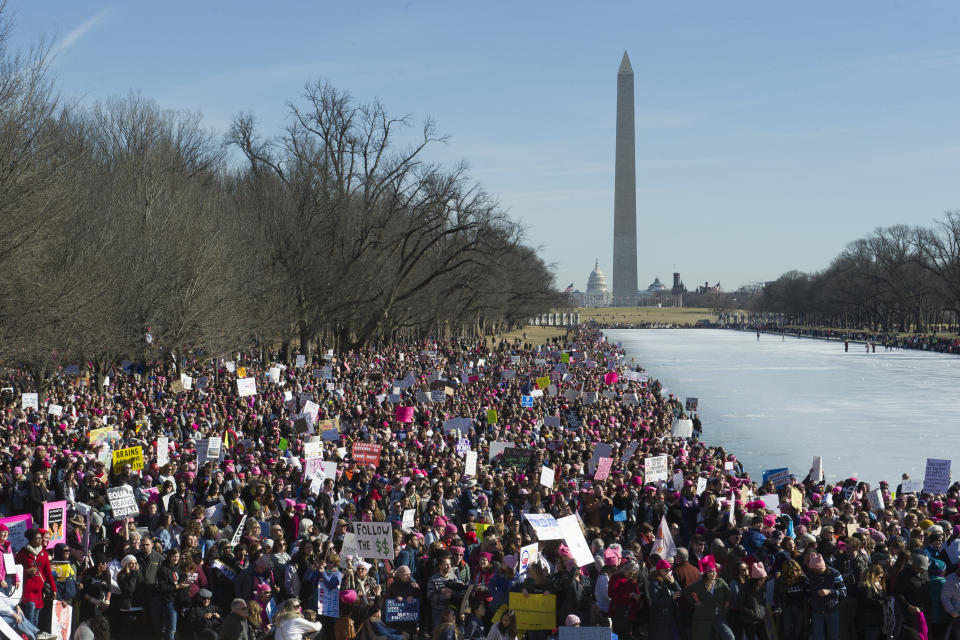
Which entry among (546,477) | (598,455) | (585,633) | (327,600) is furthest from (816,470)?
(585,633)

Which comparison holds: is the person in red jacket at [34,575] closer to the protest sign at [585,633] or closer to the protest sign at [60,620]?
the protest sign at [60,620]

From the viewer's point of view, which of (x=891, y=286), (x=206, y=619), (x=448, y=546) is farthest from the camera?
(x=891, y=286)

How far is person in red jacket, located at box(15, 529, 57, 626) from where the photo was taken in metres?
9.37

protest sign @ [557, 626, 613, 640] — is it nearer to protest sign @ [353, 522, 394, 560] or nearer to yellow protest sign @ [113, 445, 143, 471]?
protest sign @ [353, 522, 394, 560]

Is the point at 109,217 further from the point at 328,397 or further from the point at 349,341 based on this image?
the point at 349,341

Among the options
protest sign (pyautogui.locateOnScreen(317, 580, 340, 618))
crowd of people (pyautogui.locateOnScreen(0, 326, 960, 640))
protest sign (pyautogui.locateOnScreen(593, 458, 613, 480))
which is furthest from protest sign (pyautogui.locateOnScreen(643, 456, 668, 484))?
protest sign (pyautogui.locateOnScreen(317, 580, 340, 618))

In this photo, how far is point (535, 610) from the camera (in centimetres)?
879

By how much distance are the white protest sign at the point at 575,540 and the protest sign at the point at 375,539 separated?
1.60 meters

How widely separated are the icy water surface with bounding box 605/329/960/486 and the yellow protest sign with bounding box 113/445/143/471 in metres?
13.2

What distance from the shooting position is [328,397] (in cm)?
2823

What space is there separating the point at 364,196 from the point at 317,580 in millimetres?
42287

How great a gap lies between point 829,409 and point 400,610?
3026cm

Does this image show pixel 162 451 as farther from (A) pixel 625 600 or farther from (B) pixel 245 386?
(A) pixel 625 600

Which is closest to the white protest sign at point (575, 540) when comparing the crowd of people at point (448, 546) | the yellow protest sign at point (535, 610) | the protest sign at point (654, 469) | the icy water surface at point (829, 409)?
the crowd of people at point (448, 546)
